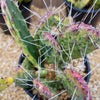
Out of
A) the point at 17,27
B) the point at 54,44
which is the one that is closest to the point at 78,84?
the point at 54,44

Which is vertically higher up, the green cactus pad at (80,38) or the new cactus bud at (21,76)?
the green cactus pad at (80,38)

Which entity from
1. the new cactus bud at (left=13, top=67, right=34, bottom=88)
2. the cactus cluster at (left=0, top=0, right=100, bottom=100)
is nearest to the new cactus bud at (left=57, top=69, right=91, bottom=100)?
the cactus cluster at (left=0, top=0, right=100, bottom=100)

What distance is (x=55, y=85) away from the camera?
76 centimetres

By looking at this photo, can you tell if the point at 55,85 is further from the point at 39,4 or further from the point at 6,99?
the point at 39,4

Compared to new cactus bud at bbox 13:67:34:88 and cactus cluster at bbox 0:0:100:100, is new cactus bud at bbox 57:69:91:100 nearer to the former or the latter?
cactus cluster at bbox 0:0:100:100

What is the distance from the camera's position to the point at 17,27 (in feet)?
2.01

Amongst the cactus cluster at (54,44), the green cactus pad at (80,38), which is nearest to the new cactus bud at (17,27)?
the cactus cluster at (54,44)

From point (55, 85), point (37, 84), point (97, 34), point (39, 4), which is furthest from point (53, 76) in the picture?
point (39, 4)

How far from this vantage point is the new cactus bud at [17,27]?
1.80 feet

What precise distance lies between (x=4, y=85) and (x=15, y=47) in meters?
0.60

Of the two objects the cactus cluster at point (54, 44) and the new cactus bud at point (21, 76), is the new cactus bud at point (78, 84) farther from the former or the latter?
the new cactus bud at point (21, 76)

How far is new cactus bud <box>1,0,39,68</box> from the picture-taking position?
550mm

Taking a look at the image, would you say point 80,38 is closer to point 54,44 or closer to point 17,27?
point 54,44

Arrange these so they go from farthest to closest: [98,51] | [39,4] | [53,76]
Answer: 1. [39,4]
2. [98,51]
3. [53,76]
